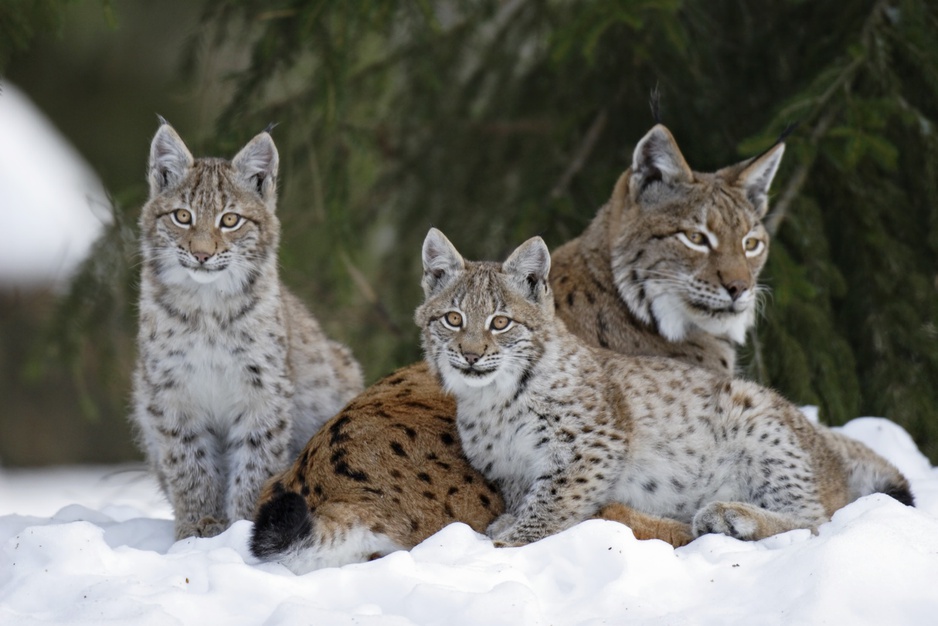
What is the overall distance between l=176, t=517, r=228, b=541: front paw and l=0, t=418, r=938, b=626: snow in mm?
662

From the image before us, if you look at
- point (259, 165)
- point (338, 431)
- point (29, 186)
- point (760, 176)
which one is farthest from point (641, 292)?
point (29, 186)

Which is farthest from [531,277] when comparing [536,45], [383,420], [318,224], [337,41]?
[536,45]

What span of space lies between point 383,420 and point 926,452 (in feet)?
11.1

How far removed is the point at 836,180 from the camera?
6910 mm

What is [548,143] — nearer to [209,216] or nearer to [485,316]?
[209,216]

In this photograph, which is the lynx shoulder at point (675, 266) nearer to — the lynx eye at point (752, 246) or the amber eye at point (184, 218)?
the lynx eye at point (752, 246)

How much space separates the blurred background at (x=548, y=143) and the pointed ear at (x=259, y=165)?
453 mm

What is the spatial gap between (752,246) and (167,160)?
280 centimetres

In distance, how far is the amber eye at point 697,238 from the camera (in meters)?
5.73

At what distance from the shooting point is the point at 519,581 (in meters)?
4.07

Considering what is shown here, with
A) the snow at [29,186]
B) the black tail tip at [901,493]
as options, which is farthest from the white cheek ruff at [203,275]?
the snow at [29,186]

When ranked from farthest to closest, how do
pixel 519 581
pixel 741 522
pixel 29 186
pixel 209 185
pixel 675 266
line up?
pixel 29 186, pixel 675 266, pixel 209 185, pixel 741 522, pixel 519 581

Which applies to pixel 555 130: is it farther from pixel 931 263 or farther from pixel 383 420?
pixel 383 420

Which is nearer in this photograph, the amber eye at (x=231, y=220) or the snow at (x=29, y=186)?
the amber eye at (x=231, y=220)
